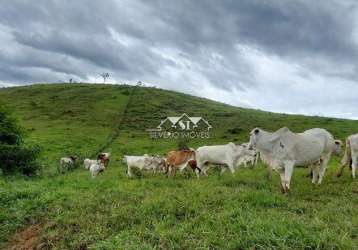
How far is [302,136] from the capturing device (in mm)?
13828

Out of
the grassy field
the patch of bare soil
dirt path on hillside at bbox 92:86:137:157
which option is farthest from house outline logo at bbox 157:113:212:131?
the patch of bare soil

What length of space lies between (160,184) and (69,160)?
14.7m

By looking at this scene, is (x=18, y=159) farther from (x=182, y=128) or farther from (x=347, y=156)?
(x=182, y=128)

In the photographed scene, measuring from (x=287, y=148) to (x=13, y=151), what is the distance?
570 inches

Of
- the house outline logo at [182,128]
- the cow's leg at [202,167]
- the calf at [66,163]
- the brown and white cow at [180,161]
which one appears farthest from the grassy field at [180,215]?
the house outline logo at [182,128]

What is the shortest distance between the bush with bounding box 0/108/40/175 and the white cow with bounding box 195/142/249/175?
8954mm

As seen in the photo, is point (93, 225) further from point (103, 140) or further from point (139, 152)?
point (103, 140)

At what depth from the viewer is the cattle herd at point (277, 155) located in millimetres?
13297

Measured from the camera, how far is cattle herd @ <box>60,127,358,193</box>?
13297 mm

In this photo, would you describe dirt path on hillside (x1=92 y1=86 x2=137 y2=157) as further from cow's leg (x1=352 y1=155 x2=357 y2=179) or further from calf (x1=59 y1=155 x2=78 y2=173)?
cow's leg (x1=352 y1=155 x2=357 y2=179)

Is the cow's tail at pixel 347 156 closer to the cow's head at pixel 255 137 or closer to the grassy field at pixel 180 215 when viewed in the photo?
the grassy field at pixel 180 215

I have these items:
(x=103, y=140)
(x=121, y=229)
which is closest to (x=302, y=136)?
(x=121, y=229)

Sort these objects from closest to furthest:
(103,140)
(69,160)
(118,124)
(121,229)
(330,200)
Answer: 1. (121,229)
2. (330,200)
3. (69,160)
4. (103,140)
5. (118,124)

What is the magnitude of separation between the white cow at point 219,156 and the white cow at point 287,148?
5160mm
